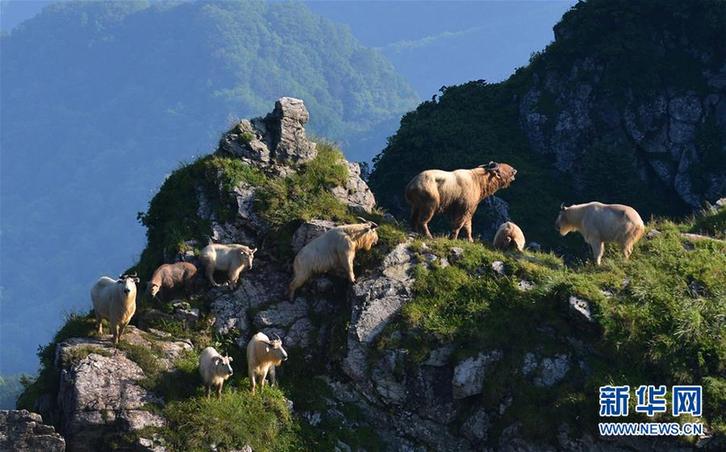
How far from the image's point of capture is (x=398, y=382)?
22.7 meters

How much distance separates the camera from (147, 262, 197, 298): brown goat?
80.2 ft

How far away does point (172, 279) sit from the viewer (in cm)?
2470

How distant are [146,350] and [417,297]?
6307 mm

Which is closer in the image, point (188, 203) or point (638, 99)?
point (188, 203)

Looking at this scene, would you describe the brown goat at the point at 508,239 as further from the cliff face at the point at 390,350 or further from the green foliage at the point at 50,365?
the green foliage at the point at 50,365

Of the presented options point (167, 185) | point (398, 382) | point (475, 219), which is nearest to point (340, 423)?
point (398, 382)

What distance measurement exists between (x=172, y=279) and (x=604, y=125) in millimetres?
42638

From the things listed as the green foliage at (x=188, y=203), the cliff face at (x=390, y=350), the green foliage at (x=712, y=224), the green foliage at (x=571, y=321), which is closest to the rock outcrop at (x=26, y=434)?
the cliff face at (x=390, y=350)

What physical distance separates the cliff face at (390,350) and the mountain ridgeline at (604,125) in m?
31.0

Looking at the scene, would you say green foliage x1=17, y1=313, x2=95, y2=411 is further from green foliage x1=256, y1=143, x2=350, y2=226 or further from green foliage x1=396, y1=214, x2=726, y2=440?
green foliage x1=396, y1=214, x2=726, y2=440

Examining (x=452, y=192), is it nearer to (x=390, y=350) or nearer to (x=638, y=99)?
(x=390, y=350)

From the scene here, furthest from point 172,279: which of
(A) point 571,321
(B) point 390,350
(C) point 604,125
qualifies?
(C) point 604,125

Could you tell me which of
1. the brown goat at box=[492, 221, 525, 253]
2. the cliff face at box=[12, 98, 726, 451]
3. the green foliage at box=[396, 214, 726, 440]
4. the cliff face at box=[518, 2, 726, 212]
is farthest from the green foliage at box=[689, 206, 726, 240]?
the cliff face at box=[518, 2, 726, 212]

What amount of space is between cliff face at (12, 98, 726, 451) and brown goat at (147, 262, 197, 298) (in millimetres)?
452
